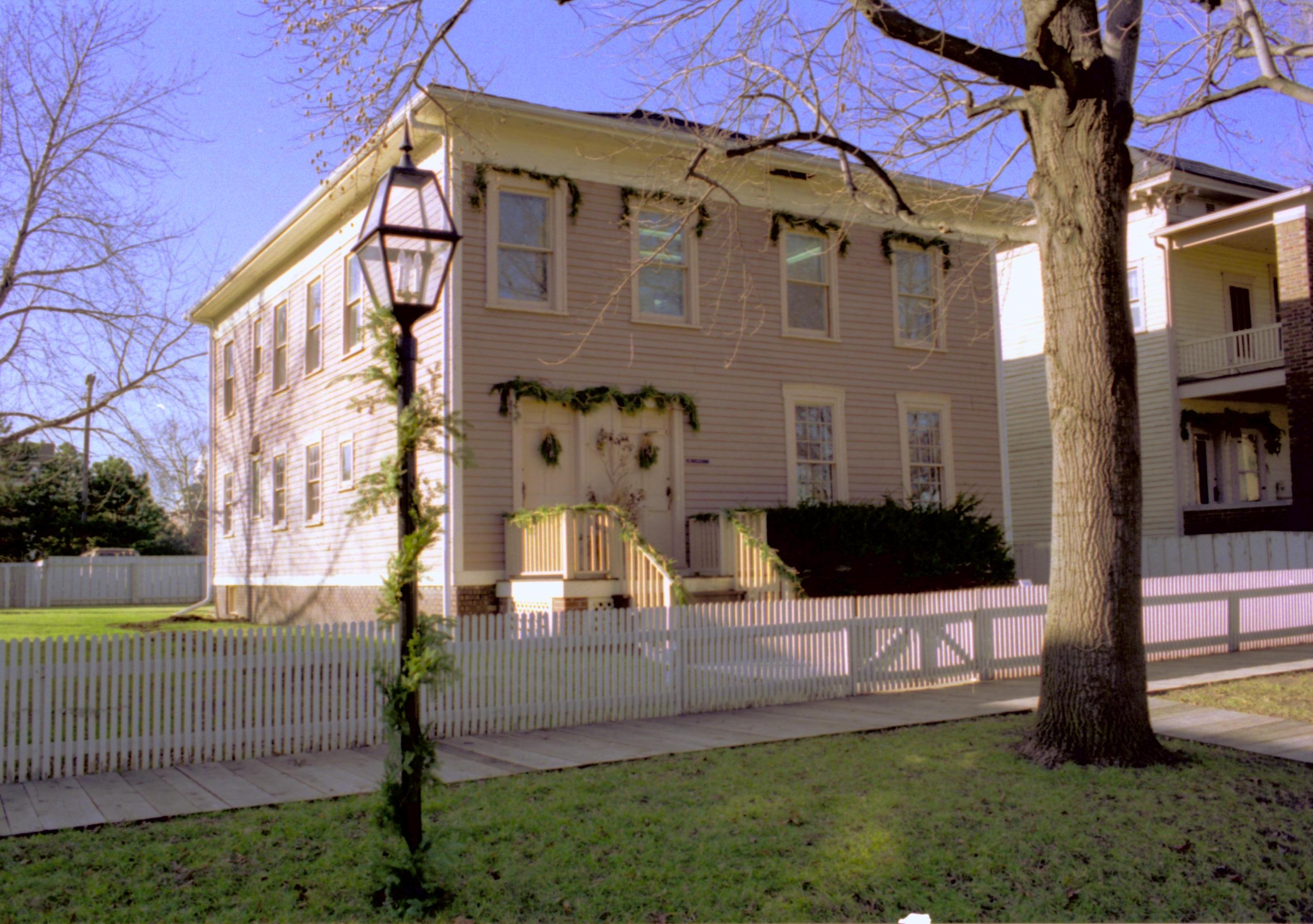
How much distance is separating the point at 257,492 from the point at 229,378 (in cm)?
349

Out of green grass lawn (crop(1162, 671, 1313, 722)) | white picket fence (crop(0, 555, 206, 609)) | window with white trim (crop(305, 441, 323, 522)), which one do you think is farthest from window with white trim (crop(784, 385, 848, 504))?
white picket fence (crop(0, 555, 206, 609))

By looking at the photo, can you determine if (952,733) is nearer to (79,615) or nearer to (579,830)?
(579,830)

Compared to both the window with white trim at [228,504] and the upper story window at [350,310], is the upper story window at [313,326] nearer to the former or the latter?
the upper story window at [350,310]

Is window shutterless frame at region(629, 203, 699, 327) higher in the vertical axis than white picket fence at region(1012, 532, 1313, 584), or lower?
higher

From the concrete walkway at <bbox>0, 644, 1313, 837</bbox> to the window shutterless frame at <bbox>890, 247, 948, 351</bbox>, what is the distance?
8771 millimetres

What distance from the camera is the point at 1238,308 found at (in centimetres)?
2491

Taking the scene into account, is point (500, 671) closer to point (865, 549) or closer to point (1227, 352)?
point (865, 549)

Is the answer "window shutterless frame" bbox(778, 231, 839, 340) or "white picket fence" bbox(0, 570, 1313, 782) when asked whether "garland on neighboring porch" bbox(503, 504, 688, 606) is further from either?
"window shutterless frame" bbox(778, 231, 839, 340)

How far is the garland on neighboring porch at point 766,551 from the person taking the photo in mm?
14289

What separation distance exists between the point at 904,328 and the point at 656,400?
5.48 meters

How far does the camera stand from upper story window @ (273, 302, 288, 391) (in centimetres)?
2128

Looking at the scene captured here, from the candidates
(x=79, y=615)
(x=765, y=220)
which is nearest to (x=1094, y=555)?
(x=765, y=220)

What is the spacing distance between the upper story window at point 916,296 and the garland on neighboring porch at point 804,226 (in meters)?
1.27

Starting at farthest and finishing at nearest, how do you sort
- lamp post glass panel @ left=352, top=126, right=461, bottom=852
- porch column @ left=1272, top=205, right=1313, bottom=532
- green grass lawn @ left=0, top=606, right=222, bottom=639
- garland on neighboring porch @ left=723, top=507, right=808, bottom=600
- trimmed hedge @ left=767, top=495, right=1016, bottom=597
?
1. porch column @ left=1272, top=205, right=1313, bottom=532
2. green grass lawn @ left=0, top=606, right=222, bottom=639
3. trimmed hedge @ left=767, top=495, right=1016, bottom=597
4. garland on neighboring porch @ left=723, top=507, right=808, bottom=600
5. lamp post glass panel @ left=352, top=126, right=461, bottom=852
